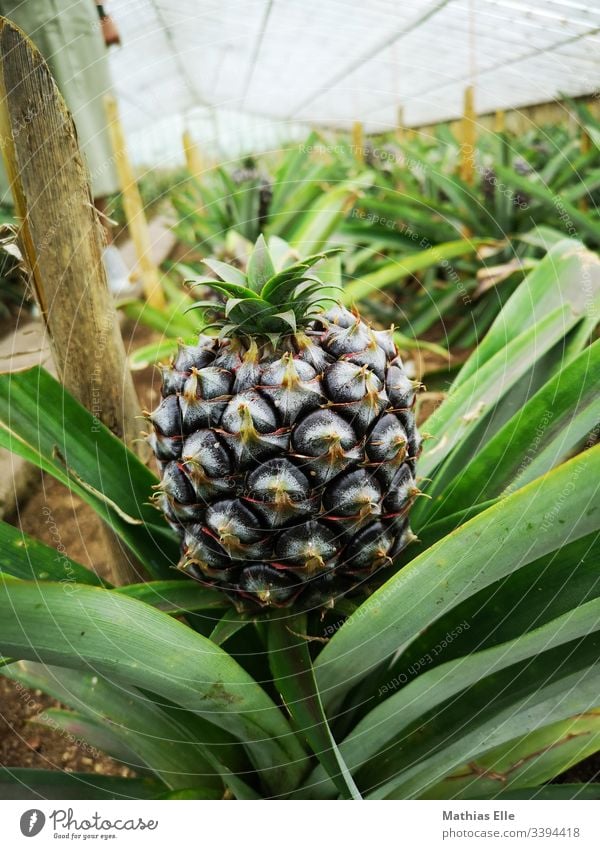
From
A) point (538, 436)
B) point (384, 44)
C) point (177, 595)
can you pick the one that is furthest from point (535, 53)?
point (177, 595)

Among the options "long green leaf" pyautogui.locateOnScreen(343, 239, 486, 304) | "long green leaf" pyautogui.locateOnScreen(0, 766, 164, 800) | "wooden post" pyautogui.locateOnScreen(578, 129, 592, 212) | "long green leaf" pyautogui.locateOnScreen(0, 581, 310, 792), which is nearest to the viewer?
"long green leaf" pyautogui.locateOnScreen(0, 581, 310, 792)

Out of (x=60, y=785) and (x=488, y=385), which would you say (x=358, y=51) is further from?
(x=60, y=785)

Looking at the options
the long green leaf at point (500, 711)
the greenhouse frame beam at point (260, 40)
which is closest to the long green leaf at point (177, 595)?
the long green leaf at point (500, 711)

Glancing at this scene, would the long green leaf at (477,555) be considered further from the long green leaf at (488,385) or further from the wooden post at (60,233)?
the wooden post at (60,233)

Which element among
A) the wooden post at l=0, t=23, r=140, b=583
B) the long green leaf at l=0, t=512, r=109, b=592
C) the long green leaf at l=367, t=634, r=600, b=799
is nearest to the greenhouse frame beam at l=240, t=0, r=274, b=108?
the wooden post at l=0, t=23, r=140, b=583

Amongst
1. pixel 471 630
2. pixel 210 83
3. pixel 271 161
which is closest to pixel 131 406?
pixel 471 630

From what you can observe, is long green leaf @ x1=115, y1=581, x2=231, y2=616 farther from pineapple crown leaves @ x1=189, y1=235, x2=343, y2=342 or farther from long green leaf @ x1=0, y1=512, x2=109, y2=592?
pineapple crown leaves @ x1=189, y1=235, x2=343, y2=342
